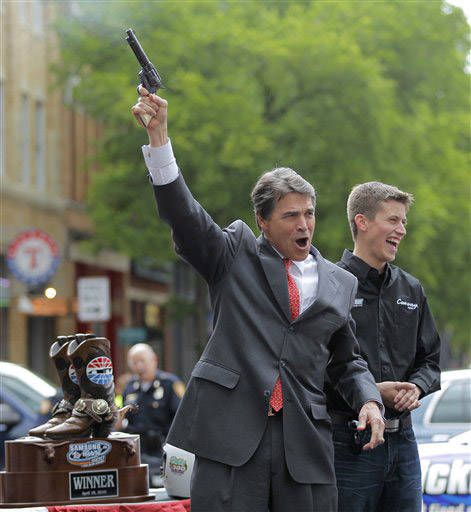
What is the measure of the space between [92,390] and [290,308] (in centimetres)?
126

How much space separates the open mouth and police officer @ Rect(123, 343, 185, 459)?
30.7ft

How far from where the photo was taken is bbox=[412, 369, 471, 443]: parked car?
1320cm

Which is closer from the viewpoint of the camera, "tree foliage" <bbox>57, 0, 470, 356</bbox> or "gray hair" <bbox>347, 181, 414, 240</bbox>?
"gray hair" <bbox>347, 181, 414, 240</bbox>

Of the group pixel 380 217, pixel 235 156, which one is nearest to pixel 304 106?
pixel 235 156

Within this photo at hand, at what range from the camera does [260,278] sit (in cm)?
529

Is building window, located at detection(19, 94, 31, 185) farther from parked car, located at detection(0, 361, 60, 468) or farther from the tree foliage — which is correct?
parked car, located at detection(0, 361, 60, 468)

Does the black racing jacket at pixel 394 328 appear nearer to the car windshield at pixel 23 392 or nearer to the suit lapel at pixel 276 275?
the suit lapel at pixel 276 275

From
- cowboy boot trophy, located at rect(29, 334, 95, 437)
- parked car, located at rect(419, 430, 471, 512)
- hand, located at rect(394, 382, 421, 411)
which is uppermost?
cowboy boot trophy, located at rect(29, 334, 95, 437)

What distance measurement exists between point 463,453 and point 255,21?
2156 centimetres

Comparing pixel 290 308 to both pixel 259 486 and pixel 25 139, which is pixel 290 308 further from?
pixel 25 139

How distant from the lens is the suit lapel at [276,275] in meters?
5.25

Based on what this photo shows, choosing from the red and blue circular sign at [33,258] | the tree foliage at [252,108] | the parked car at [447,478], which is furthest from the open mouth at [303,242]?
the tree foliage at [252,108]

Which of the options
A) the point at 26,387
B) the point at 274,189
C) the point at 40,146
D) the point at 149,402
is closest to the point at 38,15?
the point at 40,146

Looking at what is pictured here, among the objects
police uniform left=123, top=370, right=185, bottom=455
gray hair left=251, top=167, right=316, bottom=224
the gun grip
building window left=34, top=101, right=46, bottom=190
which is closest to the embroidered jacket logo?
gray hair left=251, top=167, right=316, bottom=224
